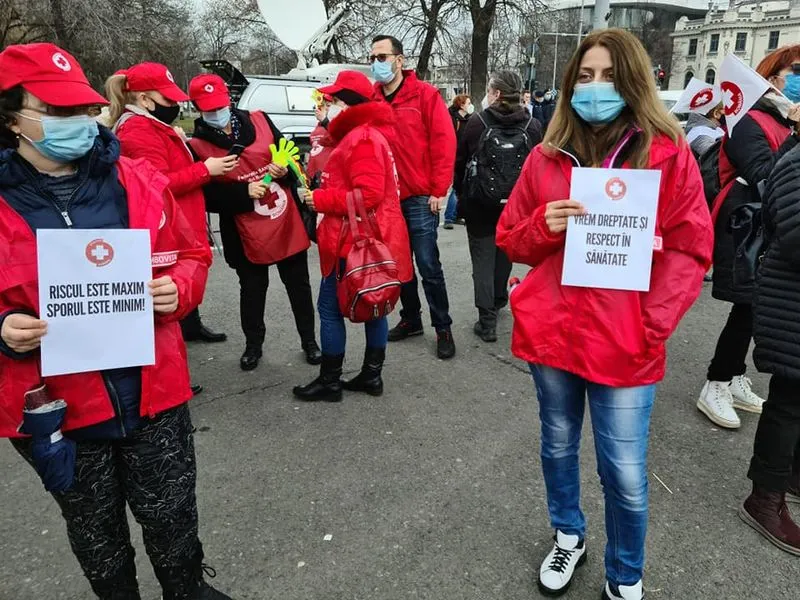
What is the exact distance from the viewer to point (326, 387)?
3963mm

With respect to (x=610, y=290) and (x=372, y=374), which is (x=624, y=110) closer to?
(x=610, y=290)

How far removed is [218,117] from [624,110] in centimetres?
272

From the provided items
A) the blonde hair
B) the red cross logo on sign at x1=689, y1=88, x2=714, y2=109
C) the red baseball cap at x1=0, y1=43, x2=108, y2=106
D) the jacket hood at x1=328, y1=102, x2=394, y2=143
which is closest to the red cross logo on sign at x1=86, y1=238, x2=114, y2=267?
the red baseball cap at x1=0, y1=43, x2=108, y2=106

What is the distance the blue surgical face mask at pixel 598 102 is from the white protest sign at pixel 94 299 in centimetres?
145

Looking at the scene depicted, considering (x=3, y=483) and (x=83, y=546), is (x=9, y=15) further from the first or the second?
(x=83, y=546)

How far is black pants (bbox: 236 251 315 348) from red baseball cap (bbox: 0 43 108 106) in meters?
2.71

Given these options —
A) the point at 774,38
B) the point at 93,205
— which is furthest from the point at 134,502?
the point at 774,38

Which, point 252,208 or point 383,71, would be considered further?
point 383,71

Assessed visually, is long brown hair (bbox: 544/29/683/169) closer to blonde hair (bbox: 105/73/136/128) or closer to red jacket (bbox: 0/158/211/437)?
red jacket (bbox: 0/158/211/437)

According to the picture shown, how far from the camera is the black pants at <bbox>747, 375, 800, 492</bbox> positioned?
102 inches

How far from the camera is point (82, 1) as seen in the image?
776 inches

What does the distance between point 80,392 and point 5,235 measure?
482 mm

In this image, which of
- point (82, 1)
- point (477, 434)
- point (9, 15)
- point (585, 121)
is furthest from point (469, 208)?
point (9, 15)

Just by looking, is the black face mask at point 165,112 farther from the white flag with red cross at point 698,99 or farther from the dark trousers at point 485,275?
the white flag with red cross at point 698,99
